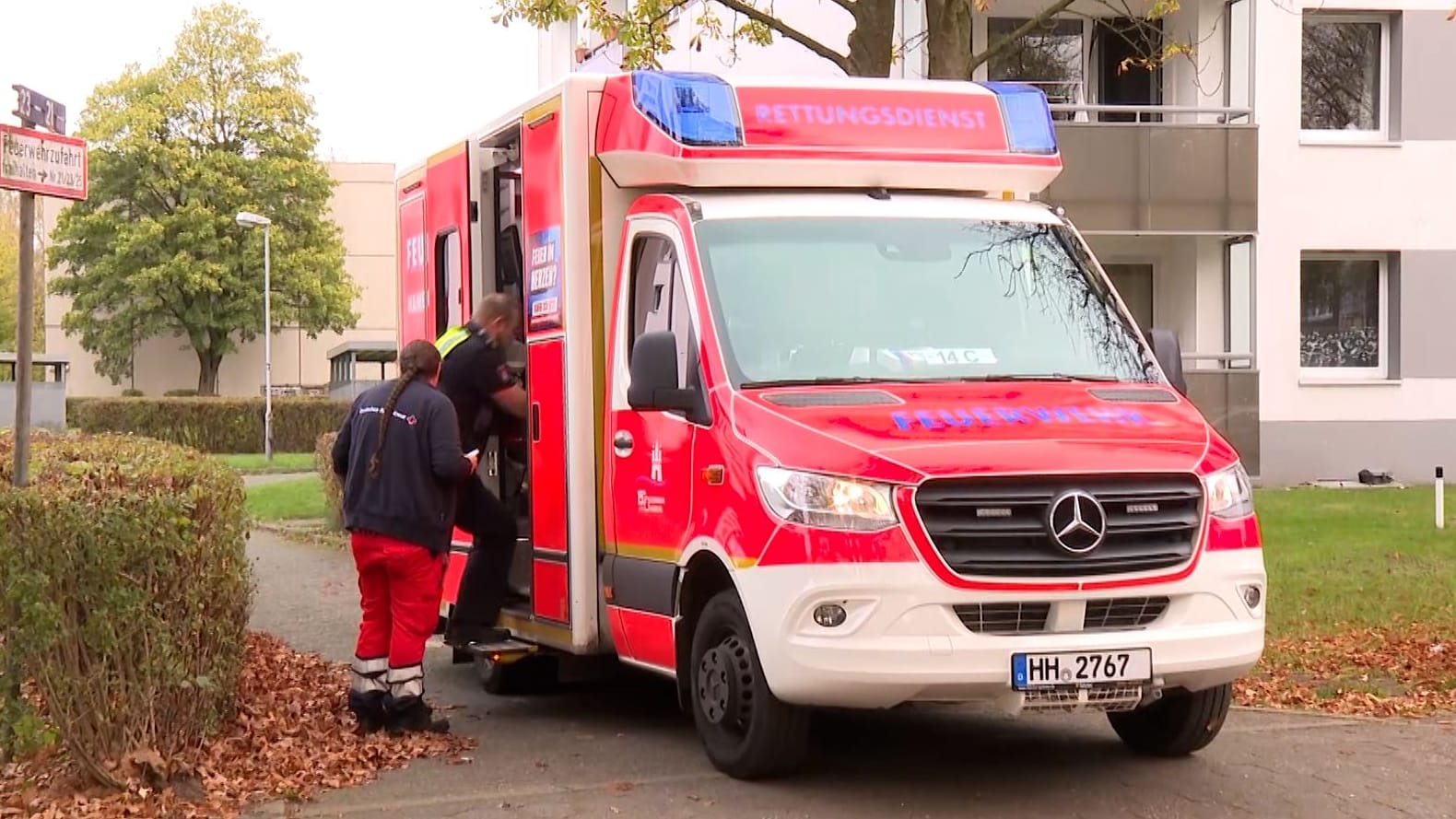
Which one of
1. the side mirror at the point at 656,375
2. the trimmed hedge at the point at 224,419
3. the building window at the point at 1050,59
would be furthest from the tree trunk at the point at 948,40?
the trimmed hedge at the point at 224,419

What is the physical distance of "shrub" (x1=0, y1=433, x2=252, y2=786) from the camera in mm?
6043

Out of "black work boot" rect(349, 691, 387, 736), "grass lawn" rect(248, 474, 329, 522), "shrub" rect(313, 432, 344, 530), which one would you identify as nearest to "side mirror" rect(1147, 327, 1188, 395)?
"black work boot" rect(349, 691, 387, 736)

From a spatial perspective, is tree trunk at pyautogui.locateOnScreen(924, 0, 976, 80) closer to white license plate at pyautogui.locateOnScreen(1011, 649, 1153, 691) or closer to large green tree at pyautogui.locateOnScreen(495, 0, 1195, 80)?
large green tree at pyautogui.locateOnScreen(495, 0, 1195, 80)

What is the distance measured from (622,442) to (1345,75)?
18342 millimetres

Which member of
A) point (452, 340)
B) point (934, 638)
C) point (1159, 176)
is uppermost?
point (1159, 176)

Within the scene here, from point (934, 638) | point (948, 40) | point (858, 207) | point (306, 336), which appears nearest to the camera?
point (934, 638)

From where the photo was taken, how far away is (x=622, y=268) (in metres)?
7.66

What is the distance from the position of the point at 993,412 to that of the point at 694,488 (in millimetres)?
1246

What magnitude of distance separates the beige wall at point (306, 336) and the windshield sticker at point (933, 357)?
169 feet

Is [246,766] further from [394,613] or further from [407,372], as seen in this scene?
[407,372]

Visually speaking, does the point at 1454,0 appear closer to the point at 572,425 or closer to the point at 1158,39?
the point at 1158,39

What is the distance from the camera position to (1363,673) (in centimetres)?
929

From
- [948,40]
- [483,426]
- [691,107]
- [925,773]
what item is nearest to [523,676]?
[483,426]

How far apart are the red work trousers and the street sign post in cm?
155
